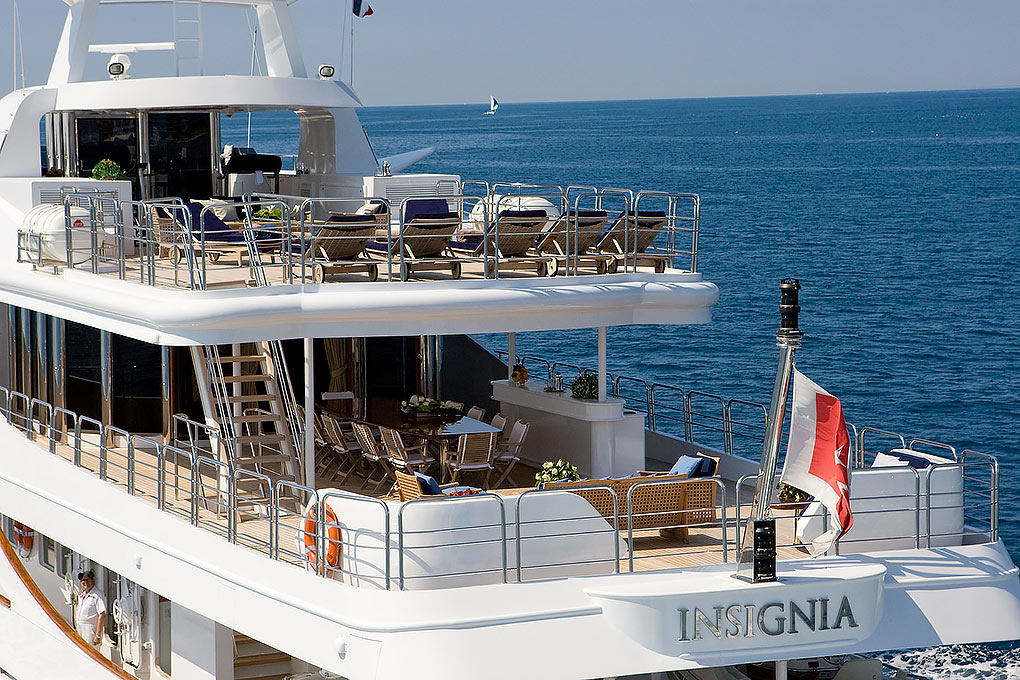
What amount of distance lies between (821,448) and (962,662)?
1069cm

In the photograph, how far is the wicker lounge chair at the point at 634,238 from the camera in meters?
12.7

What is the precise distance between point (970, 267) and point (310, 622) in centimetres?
4748

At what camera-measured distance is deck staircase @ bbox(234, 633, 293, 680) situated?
39.8ft

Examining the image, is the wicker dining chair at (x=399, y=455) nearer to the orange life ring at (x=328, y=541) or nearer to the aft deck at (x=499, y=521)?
the aft deck at (x=499, y=521)

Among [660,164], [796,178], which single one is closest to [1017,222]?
[796,178]

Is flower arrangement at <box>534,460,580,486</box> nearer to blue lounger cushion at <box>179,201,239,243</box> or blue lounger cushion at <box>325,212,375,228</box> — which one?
blue lounger cushion at <box>325,212,375,228</box>

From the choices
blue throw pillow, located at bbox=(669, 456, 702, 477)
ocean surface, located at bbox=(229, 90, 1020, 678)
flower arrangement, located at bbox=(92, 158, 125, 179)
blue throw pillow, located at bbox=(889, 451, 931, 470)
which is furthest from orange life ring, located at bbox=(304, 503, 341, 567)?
ocean surface, located at bbox=(229, 90, 1020, 678)

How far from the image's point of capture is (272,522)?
10.7 meters

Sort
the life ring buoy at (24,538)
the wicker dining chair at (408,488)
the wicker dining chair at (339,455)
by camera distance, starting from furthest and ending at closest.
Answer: the life ring buoy at (24,538), the wicker dining chair at (339,455), the wicker dining chair at (408,488)

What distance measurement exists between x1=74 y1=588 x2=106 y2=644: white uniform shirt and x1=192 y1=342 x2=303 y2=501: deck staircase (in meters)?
1.83

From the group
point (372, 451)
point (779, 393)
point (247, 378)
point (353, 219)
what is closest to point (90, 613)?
point (247, 378)

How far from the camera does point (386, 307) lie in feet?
37.1

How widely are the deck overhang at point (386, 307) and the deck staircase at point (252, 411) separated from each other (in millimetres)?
1006

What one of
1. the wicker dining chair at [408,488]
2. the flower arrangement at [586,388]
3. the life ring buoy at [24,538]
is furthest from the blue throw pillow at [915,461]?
the life ring buoy at [24,538]
